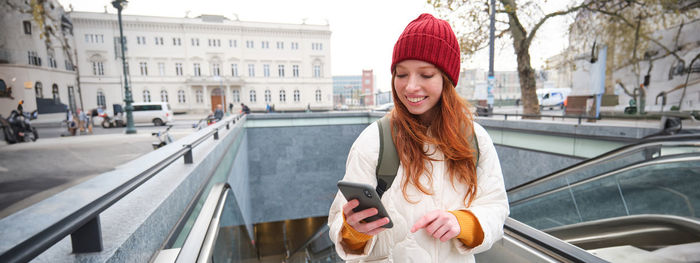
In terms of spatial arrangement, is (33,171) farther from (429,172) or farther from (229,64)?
(229,64)

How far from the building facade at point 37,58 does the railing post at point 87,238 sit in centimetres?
44

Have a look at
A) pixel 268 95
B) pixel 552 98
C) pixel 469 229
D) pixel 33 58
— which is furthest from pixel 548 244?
pixel 268 95

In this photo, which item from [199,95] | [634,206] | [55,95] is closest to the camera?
[55,95]

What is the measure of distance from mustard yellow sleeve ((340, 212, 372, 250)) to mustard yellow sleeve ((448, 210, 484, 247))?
12.9 inches

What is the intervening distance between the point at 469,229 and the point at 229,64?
137 feet

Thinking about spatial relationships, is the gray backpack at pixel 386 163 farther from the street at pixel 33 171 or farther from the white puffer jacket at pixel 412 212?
the street at pixel 33 171

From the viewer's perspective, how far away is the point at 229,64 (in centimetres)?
3853

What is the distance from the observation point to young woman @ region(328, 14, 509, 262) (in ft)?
3.69

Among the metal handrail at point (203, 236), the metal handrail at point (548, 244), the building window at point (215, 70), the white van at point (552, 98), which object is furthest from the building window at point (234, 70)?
the metal handrail at point (548, 244)

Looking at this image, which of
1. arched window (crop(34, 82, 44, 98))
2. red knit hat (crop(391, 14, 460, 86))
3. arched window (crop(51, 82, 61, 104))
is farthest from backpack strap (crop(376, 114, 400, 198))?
arched window (crop(51, 82, 61, 104))

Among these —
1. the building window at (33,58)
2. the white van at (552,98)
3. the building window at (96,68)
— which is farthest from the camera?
the white van at (552,98)

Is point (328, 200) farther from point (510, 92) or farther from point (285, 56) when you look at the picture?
point (510, 92)

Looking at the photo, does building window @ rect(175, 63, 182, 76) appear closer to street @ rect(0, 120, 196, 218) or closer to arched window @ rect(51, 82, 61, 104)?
street @ rect(0, 120, 196, 218)

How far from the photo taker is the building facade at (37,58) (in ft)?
3.11
